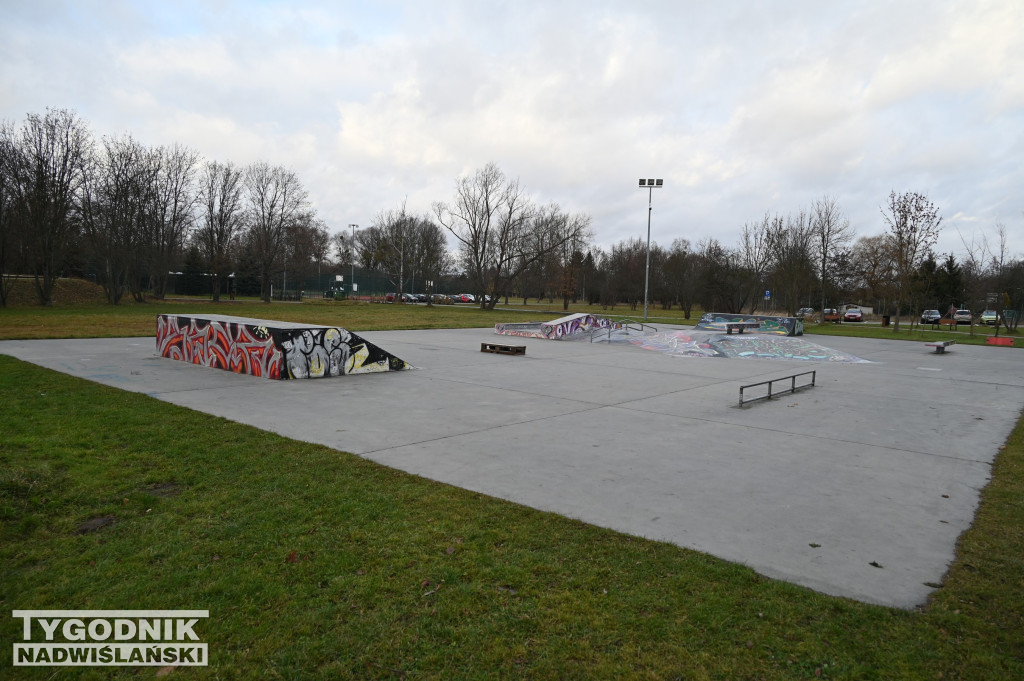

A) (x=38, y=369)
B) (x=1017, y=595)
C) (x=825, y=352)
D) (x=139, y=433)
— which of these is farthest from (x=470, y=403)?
(x=825, y=352)

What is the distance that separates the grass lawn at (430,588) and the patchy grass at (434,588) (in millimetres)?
14

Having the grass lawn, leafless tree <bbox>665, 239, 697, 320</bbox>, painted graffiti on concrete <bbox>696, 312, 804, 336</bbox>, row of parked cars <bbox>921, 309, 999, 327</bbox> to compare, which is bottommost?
the grass lawn

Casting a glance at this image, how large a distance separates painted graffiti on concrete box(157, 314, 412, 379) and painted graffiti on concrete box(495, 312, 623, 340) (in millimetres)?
12234

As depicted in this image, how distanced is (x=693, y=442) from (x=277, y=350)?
8824 millimetres

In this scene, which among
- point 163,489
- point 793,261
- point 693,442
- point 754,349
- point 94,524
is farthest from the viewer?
point 793,261

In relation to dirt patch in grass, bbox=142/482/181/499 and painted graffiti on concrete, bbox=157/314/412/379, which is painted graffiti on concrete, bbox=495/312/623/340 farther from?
dirt patch in grass, bbox=142/482/181/499

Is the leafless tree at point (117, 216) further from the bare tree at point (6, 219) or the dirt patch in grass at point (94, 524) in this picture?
the dirt patch in grass at point (94, 524)

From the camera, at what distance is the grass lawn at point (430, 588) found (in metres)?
2.96

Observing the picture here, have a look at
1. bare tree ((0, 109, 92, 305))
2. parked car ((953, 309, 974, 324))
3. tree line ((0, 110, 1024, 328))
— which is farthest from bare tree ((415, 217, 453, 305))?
parked car ((953, 309, 974, 324))

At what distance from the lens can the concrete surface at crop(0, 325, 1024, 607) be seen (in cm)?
459

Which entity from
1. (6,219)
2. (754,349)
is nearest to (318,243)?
(6,219)

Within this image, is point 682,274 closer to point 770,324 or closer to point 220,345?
point 770,324

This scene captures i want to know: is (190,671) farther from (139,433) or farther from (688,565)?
(139,433)

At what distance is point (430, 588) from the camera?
363 centimetres
